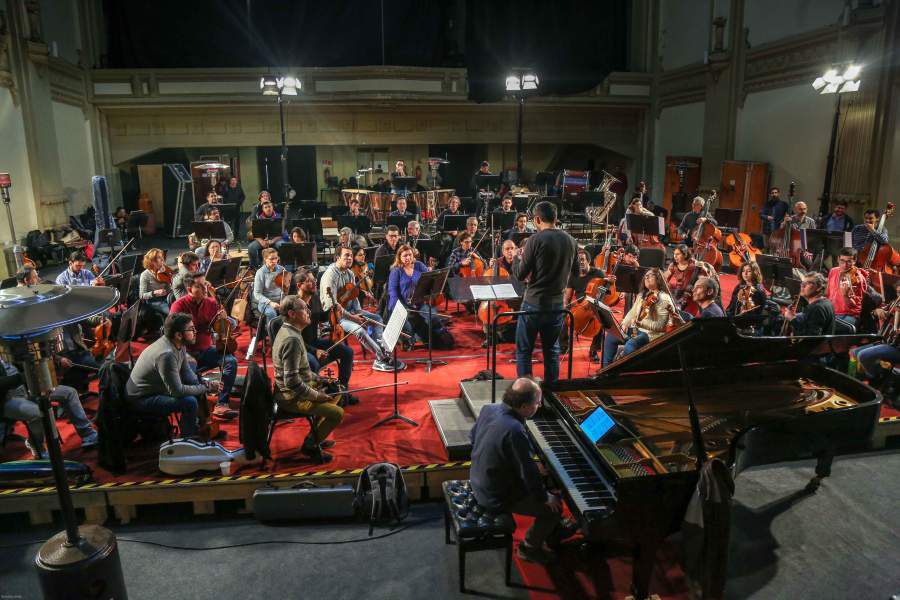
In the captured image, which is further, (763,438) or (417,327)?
(417,327)

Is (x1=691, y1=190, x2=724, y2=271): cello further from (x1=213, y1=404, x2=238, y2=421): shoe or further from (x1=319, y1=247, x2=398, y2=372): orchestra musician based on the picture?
(x1=213, y1=404, x2=238, y2=421): shoe

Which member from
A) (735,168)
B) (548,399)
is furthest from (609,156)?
(548,399)

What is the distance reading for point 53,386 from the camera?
3184mm

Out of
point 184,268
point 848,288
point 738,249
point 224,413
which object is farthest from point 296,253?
point 738,249

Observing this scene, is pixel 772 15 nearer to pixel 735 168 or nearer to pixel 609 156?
pixel 735 168

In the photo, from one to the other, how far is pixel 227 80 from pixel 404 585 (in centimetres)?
1447

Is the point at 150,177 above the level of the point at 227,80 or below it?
below

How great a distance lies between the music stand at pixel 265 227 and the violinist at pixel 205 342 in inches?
144

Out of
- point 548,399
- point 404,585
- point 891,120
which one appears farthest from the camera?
point 891,120

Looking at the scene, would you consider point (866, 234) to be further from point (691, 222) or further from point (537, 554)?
point (537, 554)

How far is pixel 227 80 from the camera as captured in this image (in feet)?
51.3

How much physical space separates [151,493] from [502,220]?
696 centimetres

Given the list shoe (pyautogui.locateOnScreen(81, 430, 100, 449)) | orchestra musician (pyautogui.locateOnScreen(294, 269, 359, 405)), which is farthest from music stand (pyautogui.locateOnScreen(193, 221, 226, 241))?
shoe (pyautogui.locateOnScreen(81, 430, 100, 449))

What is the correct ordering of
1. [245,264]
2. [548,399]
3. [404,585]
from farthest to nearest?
1. [245,264]
2. [548,399]
3. [404,585]
